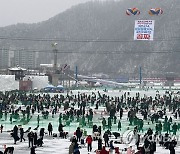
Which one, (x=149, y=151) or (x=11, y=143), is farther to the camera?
(x=11, y=143)

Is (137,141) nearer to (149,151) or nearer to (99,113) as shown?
(149,151)

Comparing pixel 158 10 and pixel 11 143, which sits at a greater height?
pixel 158 10

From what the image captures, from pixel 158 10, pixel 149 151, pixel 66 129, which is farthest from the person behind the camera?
pixel 158 10

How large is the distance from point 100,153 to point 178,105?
29.9m

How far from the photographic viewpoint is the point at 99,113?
42875 millimetres

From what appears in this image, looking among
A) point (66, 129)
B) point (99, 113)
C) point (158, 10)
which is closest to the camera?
point (66, 129)

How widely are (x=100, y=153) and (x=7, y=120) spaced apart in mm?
18710

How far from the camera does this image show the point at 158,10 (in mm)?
47031

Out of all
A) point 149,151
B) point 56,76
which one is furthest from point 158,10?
Answer: point 56,76

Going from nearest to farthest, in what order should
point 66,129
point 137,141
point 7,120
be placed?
1. point 137,141
2. point 66,129
3. point 7,120

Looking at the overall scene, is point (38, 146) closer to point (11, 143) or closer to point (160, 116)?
point (11, 143)

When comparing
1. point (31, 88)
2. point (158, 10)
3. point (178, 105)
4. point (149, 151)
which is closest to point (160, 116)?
point (178, 105)

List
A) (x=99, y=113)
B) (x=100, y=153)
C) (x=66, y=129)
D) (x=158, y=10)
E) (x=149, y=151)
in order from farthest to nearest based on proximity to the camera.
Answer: (x=158, y=10), (x=99, y=113), (x=66, y=129), (x=149, y=151), (x=100, y=153)

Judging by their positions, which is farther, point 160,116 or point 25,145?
point 160,116
